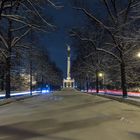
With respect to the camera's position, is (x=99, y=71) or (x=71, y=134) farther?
(x=99, y=71)

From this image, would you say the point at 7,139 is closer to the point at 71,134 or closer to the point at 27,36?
the point at 71,134

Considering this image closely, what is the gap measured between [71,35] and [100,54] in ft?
83.4

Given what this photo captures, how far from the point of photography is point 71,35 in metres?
63.2

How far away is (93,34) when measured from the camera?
251 feet

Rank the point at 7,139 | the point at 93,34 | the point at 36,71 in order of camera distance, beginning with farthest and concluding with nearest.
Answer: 1. the point at 36,71
2. the point at 93,34
3. the point at 7,139

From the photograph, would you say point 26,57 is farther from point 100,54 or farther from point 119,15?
point 100,54

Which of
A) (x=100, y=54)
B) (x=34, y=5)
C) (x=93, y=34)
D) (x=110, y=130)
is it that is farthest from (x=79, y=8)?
(x=110, y=130)

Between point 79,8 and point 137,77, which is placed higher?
point 79,8

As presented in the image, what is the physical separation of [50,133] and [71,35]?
1921 inches

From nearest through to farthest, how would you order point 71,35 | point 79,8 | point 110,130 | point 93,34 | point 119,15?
1. point 110,130
2. point 119,15
3. point 79,8
4. point 71,35
5. point 93,34

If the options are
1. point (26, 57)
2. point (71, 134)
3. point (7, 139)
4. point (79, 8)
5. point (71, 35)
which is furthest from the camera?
point (71, 35)

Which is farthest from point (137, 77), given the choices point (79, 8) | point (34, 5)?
point (34, 5)

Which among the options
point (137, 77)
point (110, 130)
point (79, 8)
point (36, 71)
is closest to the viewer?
point (110, 130)

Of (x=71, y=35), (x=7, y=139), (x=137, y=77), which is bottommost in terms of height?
(x=7, y=139)
